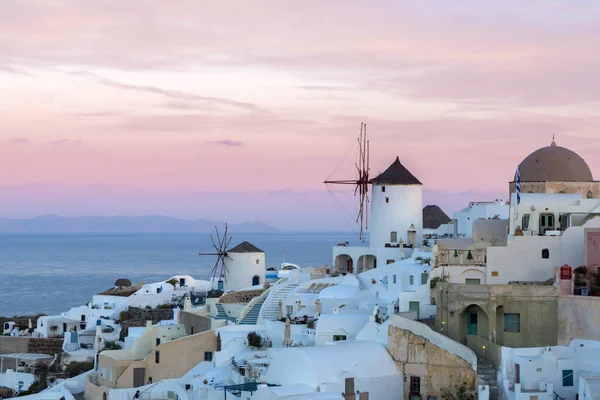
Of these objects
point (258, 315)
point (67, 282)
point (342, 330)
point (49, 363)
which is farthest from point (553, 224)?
point (67, 282)

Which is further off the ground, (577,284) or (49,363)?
(577,284)

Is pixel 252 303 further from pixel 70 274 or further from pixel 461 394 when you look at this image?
pixel 70 274

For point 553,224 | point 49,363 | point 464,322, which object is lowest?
point 49,363

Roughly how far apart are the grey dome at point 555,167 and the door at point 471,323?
9.45m

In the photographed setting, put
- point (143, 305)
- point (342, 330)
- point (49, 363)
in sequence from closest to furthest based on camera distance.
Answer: point (342, 330) → point (49, 363) → point (143, 305)

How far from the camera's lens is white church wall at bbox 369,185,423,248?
139 ft

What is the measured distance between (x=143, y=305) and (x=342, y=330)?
18532 millimetres

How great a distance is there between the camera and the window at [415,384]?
28.1 metres

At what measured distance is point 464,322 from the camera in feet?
98.2

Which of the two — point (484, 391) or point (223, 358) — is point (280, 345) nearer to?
point (223, 358)

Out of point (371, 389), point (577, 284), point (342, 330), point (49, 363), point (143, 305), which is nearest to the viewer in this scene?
point (371, 389)

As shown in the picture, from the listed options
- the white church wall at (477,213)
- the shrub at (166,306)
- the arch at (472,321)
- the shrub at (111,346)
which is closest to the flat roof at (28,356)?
the shrub at (111,346)

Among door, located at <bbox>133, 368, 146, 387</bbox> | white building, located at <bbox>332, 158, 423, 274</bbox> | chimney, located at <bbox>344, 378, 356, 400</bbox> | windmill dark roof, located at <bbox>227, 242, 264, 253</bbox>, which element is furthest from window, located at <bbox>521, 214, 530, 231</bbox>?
windmill dark roof, located at <bbox>227, 242, 264, 253</bbox>

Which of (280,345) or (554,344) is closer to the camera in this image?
(554,344)
